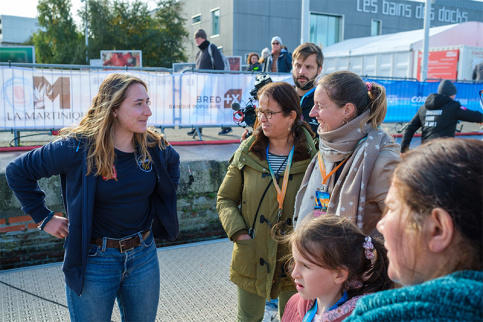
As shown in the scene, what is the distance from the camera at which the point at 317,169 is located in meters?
2.58

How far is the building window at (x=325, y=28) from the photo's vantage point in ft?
111

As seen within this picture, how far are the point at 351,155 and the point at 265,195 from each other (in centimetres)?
73

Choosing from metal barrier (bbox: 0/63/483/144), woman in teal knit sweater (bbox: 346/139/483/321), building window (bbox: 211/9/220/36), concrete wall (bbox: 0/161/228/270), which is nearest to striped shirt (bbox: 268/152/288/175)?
woman in teal knit sweater (bbox: 346/139/483/321)

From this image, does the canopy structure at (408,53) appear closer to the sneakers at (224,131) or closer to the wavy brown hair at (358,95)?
the sneakers at (224,131)

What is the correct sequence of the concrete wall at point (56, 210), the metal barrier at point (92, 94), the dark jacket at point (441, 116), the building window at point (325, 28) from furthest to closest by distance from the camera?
1. the building window at point (325, 28)
2. the dark jacket at point (441, 116)
3. the metal barrier at point (92, 94)
4. the concrete wall at point (56, 210)

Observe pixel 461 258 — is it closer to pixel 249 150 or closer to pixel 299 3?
pixel 249 150

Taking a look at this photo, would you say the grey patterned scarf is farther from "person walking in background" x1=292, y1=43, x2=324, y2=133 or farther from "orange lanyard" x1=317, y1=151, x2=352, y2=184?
"person walking in background" x1=292, y1=43, x2=324, y2=133

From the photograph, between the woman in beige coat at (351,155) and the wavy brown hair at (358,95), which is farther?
the wavy brown hair at (358,95)

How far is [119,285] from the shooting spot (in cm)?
258

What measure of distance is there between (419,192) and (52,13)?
3386 cm

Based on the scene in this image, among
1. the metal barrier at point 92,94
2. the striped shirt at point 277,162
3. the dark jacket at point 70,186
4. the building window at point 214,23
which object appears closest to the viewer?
the dark jacket at point 70,186

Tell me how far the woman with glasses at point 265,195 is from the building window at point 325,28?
32.2 meters

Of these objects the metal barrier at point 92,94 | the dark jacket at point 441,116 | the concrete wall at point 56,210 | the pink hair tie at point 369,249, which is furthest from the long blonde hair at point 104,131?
the dark jacket at point 441,116

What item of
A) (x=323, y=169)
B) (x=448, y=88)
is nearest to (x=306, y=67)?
(x=323, y=169)
